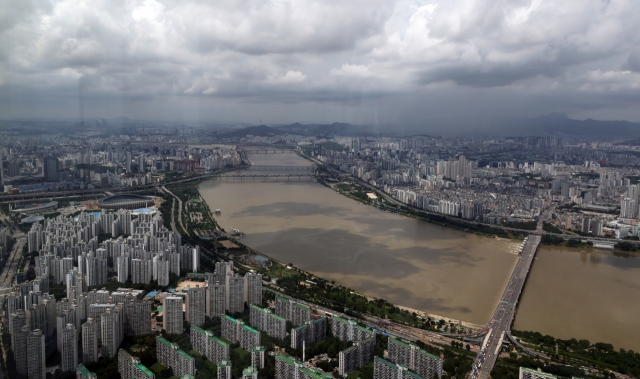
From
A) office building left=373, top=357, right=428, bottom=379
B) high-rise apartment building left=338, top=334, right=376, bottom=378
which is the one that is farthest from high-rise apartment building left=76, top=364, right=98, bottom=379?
office building left=373, top=357, right=428, bottom=379

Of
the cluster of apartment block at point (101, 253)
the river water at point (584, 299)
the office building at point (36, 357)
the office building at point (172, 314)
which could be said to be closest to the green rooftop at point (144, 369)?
the office building at point (36, 357)

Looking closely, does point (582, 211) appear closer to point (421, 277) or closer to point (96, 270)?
point (421, 277)

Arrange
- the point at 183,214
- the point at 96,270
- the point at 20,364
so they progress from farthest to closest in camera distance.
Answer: the point at 183,214 < the point at 96,270 < the point at 20,364

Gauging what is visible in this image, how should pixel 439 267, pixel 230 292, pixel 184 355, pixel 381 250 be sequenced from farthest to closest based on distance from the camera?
pixel 381 250
pixel 439 267
pixel 230 292
pixel 184 355

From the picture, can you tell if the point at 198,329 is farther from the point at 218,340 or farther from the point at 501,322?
the point at 501,322

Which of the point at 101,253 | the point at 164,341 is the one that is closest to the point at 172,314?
the point at 164,341

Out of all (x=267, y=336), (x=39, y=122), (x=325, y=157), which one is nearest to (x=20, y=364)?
(x=267, y=336)

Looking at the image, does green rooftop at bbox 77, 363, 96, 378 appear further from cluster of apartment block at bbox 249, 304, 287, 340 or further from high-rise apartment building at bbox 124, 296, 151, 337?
cluster of apartment block at bbox 249, 304, 287, 340
